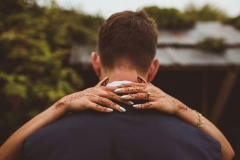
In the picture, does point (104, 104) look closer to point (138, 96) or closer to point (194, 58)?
point (138, 96)

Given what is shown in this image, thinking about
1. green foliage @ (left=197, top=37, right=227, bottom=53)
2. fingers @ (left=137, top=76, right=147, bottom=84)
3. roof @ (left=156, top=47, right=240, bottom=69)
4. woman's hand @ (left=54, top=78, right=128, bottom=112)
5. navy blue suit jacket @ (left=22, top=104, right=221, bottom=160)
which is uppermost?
fingers @ (left=137, top=76, right=147, bottom=84)

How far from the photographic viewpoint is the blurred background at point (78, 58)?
3885 mm

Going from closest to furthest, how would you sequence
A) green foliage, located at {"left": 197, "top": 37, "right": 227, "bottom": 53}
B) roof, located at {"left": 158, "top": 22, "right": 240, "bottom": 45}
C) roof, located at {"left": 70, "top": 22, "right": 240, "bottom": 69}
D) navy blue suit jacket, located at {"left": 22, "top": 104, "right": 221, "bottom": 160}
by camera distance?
navy blue suit jacket, located at {"left": 22, "top": 104, "right": 221, "bottom": 160} → roof, located at {"left": 70, "top": 22, "right": 240, "bottom": 69} → green foliage, located at {"left": 197, "top": 37, "right": 227, "bottom": 53} → roof, located at {"left": 158, "top": 22, "right": 240, "bottom": 45}

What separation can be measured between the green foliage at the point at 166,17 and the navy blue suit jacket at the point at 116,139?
5.79m

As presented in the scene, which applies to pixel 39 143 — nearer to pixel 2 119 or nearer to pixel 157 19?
pixel 2 119

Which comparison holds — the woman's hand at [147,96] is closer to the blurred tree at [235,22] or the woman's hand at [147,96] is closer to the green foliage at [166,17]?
the green foliage at [166,17]

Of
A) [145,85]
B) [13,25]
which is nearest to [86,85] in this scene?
[13,25]

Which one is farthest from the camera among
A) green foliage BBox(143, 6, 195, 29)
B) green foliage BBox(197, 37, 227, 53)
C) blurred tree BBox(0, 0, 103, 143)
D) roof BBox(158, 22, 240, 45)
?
green foliage BBox(143, 6, 195, 29)

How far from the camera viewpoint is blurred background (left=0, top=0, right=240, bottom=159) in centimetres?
388

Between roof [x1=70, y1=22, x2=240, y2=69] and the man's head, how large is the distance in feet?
10.4

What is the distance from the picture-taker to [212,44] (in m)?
5.87

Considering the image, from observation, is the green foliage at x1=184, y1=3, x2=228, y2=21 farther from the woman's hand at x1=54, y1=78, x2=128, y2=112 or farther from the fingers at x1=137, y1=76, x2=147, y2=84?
the woman's hand at x1=54, y1=78, x2=128, y2=112

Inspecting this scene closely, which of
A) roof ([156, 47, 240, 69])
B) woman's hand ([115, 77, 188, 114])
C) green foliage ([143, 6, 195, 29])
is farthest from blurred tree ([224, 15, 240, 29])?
woman's hand ([115, 77, 188, 114])

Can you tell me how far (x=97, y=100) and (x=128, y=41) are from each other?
0.43 meters
